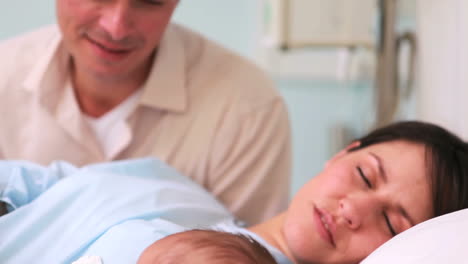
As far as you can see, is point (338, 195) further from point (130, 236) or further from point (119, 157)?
→ point (119, 157)

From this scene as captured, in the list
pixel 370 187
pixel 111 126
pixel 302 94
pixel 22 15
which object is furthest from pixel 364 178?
pixel 22 15

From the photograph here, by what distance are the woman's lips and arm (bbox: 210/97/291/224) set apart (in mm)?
422

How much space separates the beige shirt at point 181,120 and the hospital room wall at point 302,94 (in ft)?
3.92

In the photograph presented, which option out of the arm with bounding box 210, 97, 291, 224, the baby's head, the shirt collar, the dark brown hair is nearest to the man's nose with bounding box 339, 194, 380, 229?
the dark brown hair

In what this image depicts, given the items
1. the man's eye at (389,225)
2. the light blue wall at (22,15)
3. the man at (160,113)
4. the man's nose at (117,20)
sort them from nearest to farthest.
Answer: the man's eye at (389,225)
the man's nose at (117,20)
the man at (160,113)
the light blue wall at (22,15)

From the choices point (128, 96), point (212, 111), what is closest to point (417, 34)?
point (212, 111)

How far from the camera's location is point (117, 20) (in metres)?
1.22

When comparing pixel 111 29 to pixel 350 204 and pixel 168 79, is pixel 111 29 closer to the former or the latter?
pixel 168 79

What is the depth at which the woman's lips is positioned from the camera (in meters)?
1.06

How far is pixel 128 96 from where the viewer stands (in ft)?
4.78

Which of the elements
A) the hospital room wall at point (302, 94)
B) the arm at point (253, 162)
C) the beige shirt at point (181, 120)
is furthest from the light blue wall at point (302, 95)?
the arm at point (253, 162)

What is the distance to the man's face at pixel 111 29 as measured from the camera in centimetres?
123

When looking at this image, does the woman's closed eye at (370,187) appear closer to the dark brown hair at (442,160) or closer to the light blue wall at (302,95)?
the dark brown hair at (442,160)

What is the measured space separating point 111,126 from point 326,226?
0.66 metres
